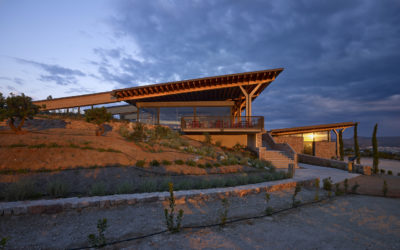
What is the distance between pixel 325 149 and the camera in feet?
67.6

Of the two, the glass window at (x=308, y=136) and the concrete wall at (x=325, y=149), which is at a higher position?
the glass window at (x=308, y=136)

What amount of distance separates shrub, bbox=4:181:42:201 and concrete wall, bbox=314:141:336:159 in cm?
2277

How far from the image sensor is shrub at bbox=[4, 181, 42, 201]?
4.94 m

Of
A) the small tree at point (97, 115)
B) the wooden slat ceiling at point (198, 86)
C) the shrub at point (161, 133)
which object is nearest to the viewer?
the small tree at point (97, 115)

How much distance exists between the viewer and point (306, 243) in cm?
331

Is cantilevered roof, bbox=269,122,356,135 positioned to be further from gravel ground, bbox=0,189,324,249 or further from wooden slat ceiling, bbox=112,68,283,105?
gravel ground, bbox=0,189,324,249

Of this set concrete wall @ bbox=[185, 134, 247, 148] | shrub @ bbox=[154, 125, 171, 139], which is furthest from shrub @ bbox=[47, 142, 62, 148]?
concrete wall @ bbox=[185, 134, 247, 148]

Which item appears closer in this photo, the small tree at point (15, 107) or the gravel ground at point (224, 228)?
the gravel ground at point (224, 228)

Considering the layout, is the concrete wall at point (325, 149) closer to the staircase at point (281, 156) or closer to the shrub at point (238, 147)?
the staircase at point (281, 156)

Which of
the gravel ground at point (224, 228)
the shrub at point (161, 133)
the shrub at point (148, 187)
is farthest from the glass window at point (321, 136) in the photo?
the shrub at point (148, 187)

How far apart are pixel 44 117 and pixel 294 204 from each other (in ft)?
61.8

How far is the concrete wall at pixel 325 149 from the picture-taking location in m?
20.5

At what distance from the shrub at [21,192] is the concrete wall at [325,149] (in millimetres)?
22768

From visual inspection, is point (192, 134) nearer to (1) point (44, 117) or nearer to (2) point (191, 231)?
(1) point (44, 117)
